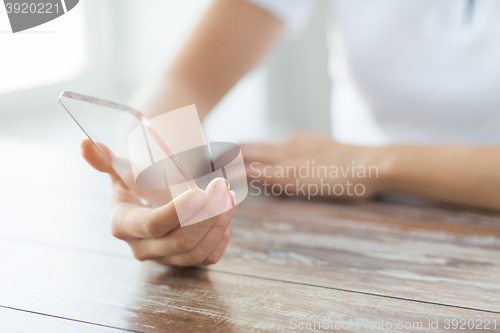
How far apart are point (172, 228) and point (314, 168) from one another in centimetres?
29

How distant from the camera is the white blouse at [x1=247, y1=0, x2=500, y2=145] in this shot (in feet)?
1.97

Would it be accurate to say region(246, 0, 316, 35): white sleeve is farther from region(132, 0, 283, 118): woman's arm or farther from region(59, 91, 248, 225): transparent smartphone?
region(59, 91, 248, 225): transparent smartphone

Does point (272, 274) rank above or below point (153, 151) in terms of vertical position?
below

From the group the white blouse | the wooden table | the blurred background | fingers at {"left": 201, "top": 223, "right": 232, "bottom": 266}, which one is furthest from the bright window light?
fingers at {"left": 201, "top": 223, "right": 232, "bottom": 266}

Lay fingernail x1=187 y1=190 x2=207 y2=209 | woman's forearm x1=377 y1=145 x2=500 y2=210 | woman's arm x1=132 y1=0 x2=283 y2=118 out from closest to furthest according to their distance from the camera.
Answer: fingernail x1=187 y1=190 x2=207 y2=209 < woman's forearm x1=377 y1=145 x2=500 y2=210 < woman's arm x1=132 y1=0 x2=283 y2=118

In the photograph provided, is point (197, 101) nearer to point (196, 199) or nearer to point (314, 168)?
point (314, 168)

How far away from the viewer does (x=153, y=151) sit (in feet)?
0.91

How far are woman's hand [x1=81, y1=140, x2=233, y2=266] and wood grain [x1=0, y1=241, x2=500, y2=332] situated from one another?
2cm

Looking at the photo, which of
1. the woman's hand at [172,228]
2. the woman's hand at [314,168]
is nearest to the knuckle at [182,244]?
the woman's hand at [172,228]

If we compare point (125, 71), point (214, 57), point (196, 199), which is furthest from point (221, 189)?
point (125, 71)

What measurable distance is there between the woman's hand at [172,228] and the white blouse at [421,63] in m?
0.43

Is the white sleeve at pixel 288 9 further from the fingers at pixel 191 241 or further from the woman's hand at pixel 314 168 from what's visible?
the fingers at pixel 191 241

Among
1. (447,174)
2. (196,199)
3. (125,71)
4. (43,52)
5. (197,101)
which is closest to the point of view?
(196,199)

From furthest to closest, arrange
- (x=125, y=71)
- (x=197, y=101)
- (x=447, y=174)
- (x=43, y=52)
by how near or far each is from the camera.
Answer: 1. (x=125, y=71)
2. (x=43, y=52)
3. (x=197, y=101)
4. (x=447, y=174)
